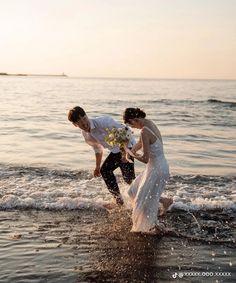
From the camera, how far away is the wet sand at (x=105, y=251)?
5918 millimetres

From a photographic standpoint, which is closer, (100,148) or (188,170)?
(100,148)

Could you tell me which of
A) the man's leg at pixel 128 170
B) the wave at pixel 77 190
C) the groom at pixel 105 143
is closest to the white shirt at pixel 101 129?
the groom at pixel 105 143

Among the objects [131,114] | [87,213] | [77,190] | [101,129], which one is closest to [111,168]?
[101,129]

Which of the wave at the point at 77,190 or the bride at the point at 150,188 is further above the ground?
the bride at the point at 150,188

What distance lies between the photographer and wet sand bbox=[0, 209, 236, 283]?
5.92 meters

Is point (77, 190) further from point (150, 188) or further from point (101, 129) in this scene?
point (150, 188)

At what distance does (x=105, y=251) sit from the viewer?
6.79 metres

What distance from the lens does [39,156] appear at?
49.6ft

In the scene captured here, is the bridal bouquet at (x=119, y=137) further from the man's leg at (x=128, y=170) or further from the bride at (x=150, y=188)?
the man's leg at (x=128, y=170)

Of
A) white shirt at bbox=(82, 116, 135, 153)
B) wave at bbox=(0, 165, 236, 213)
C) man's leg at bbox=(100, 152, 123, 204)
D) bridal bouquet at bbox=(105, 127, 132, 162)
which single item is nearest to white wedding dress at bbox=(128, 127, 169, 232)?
bridal bouquet at bbox=(105, 127, 132, 162)

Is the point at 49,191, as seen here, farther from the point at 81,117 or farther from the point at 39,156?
the point at 39,156

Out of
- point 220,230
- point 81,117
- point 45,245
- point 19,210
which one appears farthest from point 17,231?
point 220,230

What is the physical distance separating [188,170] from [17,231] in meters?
6.73

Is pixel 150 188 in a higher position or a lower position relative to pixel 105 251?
higher
